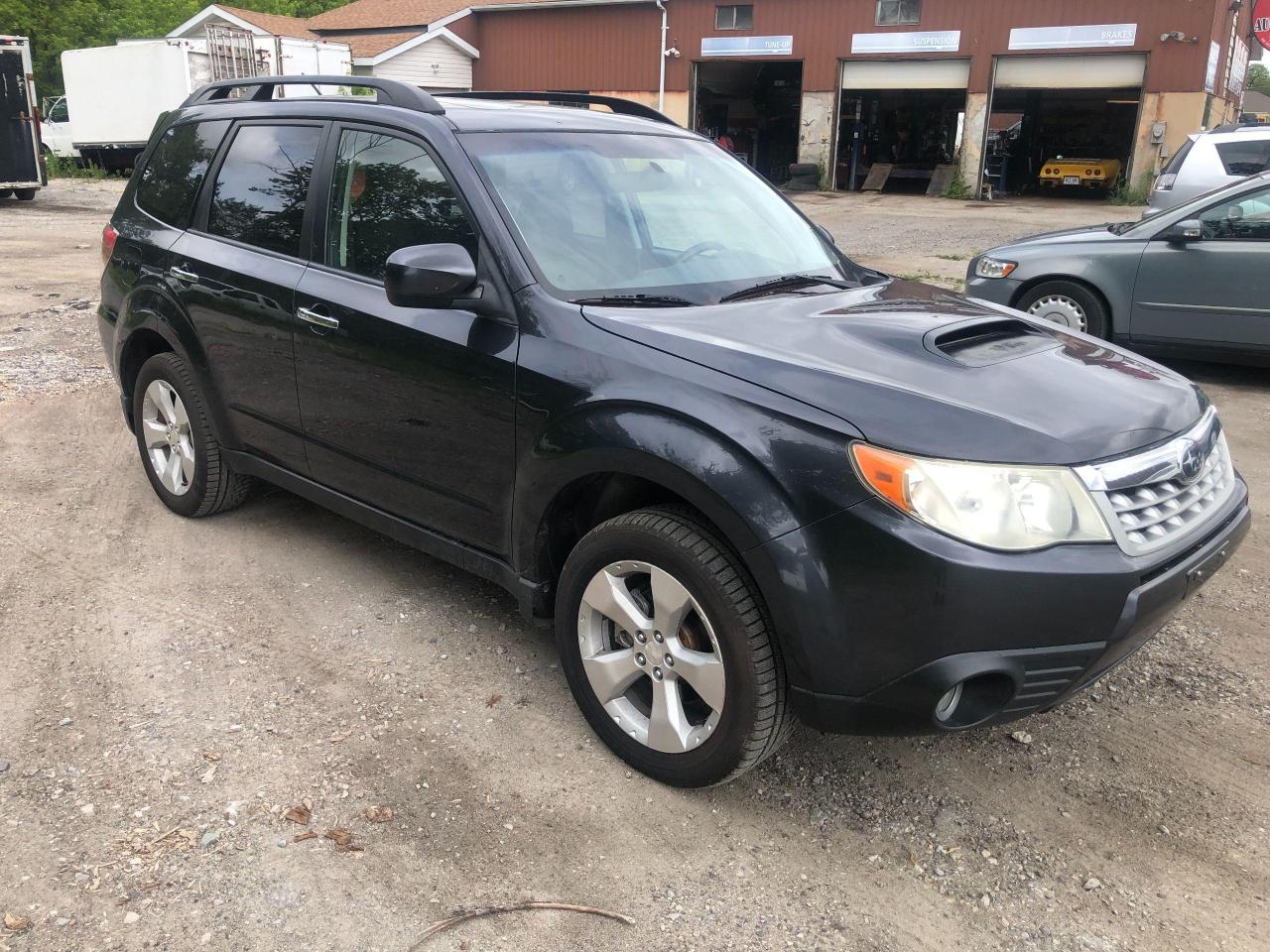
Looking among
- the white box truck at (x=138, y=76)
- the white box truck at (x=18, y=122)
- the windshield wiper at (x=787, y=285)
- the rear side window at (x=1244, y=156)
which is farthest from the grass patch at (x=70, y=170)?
the windshield wiper at (x=787, y=285)

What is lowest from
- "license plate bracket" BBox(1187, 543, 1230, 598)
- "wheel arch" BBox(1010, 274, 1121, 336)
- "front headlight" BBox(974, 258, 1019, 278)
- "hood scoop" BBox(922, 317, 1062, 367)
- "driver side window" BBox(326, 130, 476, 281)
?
"license plate bracket" BBox(1187, 543, 1230, 598)

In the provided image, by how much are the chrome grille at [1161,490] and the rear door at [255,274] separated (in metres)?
2.78

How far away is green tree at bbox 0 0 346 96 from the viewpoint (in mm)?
38250

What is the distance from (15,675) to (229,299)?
1.56 metres

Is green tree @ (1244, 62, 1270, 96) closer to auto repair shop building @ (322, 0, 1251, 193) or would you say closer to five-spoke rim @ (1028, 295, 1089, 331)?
auto repair shop building @ (322, 0, 1251, 193)

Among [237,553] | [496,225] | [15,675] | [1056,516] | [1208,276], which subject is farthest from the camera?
[1208,276]

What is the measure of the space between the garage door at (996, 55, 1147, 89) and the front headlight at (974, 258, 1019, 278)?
20.3 m

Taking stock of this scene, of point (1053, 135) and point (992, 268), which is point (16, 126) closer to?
point (992, 268)

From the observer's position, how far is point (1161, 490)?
2.62 meters

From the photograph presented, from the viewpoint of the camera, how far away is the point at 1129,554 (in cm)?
241

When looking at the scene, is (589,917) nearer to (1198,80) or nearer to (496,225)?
(496,225)

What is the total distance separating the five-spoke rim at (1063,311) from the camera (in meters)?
7.46

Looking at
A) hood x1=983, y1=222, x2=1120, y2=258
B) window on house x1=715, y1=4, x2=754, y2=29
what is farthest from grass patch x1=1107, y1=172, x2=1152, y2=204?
hood x1=983, y1=222, x2=1120, y2=258

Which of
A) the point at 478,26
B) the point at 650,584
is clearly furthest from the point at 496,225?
the point at 478,26
